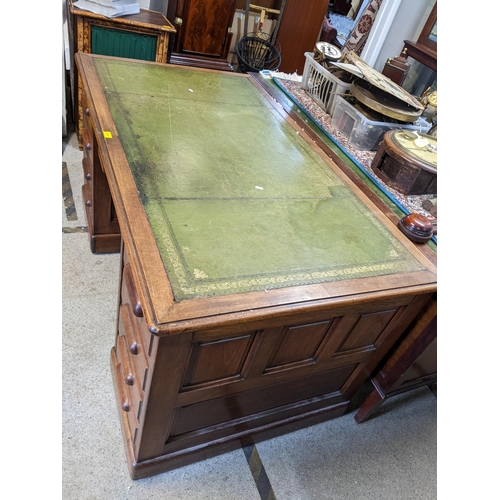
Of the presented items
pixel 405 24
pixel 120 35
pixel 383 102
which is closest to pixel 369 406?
pixel 383 102

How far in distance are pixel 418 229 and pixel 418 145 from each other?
444 millimetres

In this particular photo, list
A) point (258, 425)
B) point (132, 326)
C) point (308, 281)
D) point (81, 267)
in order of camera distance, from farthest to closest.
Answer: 1. point (81, 267)
2. point (258, 425)
3. point (132, 326)
4. point (308, 281)

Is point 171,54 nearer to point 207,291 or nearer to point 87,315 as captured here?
point 87,315

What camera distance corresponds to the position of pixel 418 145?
1386mm

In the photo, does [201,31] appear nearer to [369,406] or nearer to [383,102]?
[383,102]

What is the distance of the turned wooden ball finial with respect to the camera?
3.63ft

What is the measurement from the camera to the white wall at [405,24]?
257 centimetres

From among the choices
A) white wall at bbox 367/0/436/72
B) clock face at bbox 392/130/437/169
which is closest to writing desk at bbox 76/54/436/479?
clock face at bbox 392/130/437/169

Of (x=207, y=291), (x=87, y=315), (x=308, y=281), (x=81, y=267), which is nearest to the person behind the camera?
(x=207, y=291)

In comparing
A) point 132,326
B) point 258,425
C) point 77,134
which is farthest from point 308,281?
point 77,134

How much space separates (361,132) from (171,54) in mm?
1866

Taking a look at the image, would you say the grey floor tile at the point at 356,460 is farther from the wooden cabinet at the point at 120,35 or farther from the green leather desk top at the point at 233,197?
the wooden cabinet at the point at 120,35

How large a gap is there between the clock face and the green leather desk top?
290mm

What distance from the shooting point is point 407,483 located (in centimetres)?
145
